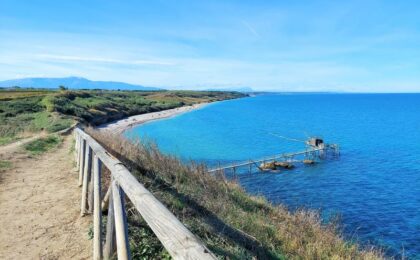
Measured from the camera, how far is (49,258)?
18.1 ft

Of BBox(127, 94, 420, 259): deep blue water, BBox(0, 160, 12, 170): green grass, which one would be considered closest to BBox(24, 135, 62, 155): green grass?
BBox(0, 160, 12, 170): green grass

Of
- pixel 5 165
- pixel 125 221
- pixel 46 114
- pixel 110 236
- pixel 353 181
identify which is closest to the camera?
pixel 125 221

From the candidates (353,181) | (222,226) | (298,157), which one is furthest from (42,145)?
(298,157)

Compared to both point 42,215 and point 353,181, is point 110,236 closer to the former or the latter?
point 42,215

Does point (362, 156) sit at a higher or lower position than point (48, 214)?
lower

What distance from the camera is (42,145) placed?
18.2 m

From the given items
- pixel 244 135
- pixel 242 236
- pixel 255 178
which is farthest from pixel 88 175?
pixel 244 135

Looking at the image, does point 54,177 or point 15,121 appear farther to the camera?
point 15,121

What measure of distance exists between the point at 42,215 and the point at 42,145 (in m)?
11.9

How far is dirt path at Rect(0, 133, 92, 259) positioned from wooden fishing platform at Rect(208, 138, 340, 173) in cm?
1863

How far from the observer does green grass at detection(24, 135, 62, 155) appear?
16484 mm

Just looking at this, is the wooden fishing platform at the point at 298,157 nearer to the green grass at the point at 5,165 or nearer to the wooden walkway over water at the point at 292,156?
the wooden walkway over water at the point at 292,156

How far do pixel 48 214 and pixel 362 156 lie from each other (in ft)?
118

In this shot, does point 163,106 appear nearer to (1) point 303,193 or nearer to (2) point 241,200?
(1) point 303,193
